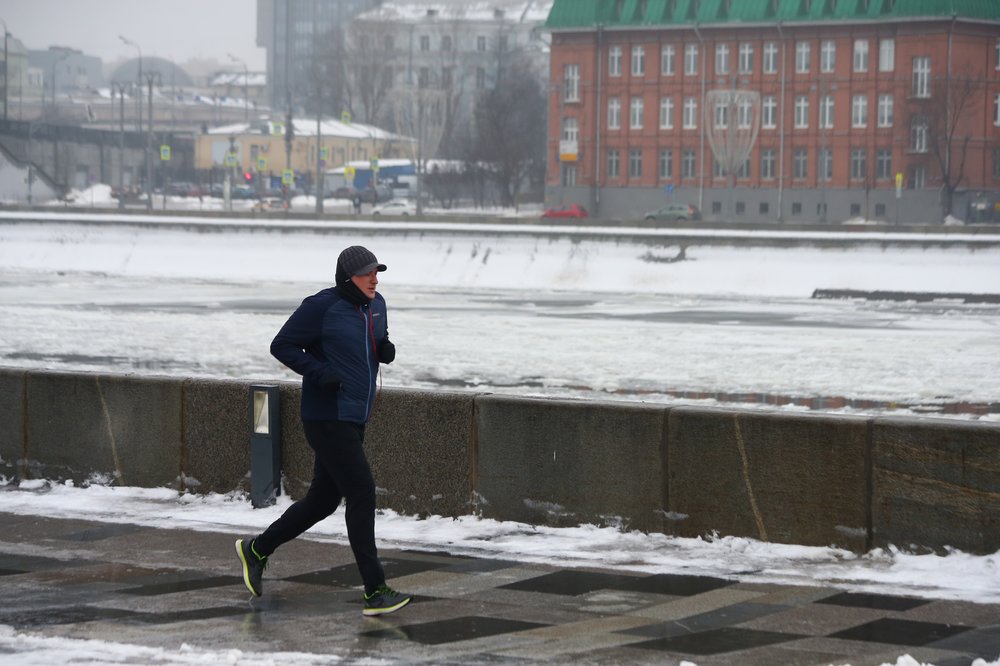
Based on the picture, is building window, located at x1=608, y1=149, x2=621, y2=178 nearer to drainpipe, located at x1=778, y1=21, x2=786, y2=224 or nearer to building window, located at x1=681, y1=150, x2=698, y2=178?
building window, located at x1=681, y1=150, x2=698, y2=178

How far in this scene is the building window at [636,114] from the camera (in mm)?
93688

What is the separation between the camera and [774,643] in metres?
7.59

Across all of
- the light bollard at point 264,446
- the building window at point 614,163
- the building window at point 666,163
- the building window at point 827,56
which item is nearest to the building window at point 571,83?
the building window at point 614,163

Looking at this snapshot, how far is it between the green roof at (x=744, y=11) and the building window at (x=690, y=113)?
15.1 ft

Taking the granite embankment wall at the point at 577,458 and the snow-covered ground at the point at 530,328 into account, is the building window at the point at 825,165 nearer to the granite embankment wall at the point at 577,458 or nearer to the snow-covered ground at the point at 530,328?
the snow-covered ground at the point at 530,328

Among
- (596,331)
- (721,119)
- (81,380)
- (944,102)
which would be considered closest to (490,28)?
(721,119)

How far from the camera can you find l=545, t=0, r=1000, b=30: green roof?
84.8m

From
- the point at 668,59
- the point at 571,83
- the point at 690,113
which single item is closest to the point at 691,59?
the point at 668,59

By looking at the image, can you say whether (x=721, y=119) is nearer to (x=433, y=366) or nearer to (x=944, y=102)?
(x=944, y=102)

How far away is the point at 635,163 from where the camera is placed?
93562 millimetres

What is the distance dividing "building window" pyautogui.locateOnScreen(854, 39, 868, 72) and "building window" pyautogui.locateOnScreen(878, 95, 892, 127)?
1.95 m

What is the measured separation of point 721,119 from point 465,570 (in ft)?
271

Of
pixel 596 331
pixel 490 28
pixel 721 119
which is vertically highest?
pixel 490 28

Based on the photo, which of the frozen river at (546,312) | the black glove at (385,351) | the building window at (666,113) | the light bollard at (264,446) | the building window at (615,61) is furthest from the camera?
the building window at (615,61)
